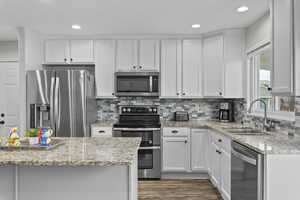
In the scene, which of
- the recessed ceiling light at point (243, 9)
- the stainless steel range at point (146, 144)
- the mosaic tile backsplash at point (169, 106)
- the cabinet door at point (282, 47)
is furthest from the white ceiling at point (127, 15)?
the stainless steel range at point (146, 144)

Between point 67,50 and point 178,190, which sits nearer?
point 178,190

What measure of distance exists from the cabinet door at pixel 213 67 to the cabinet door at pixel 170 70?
1.54 ft

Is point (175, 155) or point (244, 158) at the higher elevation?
point (244, 158)

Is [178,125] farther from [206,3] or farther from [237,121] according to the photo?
[206,3]

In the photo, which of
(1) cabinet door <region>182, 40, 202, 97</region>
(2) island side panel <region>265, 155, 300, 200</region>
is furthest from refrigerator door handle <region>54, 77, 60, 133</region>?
(2) island side panel <region>265, 155, 300, 200</region>

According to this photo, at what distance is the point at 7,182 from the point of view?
1678mm

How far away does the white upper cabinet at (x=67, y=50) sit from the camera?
13.5ft

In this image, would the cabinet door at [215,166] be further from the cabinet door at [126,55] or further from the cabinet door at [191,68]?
the cabinet door at [126,55]

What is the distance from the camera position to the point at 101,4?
280cm

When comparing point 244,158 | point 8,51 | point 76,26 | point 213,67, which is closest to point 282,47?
point 244,158

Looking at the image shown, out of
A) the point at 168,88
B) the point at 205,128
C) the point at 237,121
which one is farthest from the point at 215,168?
the point at 168,88

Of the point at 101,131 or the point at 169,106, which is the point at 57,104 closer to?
the point at 101,131

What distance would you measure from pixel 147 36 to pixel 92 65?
117 cm

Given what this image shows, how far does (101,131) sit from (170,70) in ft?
5.25
